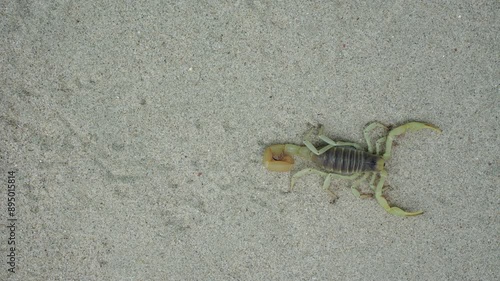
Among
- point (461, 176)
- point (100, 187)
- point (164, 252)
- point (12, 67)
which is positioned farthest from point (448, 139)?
point (12, 67)

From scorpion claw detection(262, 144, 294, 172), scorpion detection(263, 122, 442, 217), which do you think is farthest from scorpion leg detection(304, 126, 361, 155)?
scorpion claw detection(262, 144, 294, 172)

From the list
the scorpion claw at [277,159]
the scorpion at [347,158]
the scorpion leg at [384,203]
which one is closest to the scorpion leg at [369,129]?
the scorpion at [347,158]

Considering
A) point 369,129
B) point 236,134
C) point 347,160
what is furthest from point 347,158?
point 236,134

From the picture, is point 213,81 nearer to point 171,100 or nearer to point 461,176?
point 171,100

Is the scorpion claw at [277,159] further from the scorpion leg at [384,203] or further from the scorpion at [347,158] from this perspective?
the scorpion leg at [384,203]

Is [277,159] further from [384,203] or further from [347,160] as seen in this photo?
[384,203]

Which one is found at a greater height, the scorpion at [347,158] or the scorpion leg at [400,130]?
the scorpion leg at [400,130]
